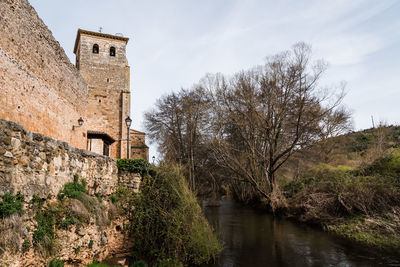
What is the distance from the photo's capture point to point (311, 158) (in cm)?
2095

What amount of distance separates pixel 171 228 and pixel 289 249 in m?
4.52

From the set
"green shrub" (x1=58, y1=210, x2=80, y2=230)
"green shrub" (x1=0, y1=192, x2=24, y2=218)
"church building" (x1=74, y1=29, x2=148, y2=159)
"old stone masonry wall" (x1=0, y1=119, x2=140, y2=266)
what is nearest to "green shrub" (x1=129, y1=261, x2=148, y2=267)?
"old stone masonry wall" (x1=0, y1=119, x2=140, y2=266)

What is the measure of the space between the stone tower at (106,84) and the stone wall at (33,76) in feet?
17.2

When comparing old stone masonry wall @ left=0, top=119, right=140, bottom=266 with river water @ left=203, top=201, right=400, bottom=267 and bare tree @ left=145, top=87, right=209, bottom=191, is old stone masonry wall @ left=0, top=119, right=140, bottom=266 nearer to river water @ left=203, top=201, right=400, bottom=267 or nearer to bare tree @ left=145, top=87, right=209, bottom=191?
river water @ left=203, top=201, right=400, bottom=267

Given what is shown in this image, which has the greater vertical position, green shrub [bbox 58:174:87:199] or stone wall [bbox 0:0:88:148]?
stone wall [bbox 0:0:88:148]

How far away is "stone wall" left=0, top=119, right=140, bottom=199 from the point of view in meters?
3.93

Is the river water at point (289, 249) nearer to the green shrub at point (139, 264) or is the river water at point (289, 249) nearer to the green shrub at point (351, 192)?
the green shrub at point (351, 192)

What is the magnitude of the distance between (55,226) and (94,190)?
6.83 feet

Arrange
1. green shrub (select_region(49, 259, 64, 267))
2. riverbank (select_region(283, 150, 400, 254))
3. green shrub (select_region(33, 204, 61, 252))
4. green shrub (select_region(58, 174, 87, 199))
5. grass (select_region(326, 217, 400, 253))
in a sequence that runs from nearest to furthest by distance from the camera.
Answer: green shrub (select_region(33, 204, 61, 252)) < green shrub (select_region(49, 259, 64, 267)) < green shrub (select_region(58, 174, 87, 199)) < grass (select_region(326, 217, 400, 253)) < riverbank (select_region(283, 150, 400, 254))

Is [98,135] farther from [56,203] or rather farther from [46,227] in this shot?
[46,227]

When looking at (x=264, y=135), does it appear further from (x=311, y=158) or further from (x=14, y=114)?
(x=14, y=114)

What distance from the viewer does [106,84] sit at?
750 inches

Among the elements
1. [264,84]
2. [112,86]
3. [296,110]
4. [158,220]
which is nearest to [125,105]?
[112,86]

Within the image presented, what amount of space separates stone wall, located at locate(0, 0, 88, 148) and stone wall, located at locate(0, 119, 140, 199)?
3308 millimetres
